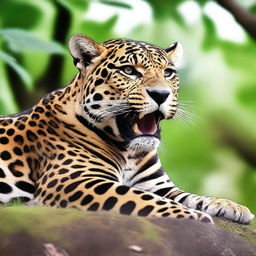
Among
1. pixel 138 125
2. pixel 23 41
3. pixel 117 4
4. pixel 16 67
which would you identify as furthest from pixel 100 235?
pixel 117 4

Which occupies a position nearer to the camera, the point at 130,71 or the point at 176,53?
the point at 130,71

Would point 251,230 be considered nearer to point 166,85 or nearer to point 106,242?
point 166,85

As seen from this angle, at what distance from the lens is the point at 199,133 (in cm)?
1698

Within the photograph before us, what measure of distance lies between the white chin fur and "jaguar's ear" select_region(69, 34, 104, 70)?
76cm

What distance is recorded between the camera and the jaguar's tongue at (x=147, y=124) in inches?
286

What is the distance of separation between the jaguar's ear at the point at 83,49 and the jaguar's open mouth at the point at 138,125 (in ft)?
1.90

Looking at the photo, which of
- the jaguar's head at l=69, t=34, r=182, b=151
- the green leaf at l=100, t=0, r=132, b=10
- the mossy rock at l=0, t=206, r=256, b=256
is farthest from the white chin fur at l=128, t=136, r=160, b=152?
the green leaf at l=100, t=0, r=132, b=10

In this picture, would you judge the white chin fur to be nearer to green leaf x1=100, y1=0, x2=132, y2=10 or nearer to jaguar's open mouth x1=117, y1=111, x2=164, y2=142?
jaguar's open mouth x1=117, y1=111, x2=164, y2=142

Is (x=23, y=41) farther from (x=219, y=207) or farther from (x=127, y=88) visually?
(x=219, y=207)

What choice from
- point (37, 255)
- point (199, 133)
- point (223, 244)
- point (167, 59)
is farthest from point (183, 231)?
point (199, 133)

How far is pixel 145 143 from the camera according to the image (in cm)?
733

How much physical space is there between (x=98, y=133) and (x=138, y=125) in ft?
1.46

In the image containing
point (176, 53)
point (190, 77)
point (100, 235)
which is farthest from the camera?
point (190, 77)

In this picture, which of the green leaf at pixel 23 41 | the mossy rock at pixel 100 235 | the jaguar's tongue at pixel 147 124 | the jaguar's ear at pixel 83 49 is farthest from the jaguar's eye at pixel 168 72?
the green leaf at pixel 23 41
